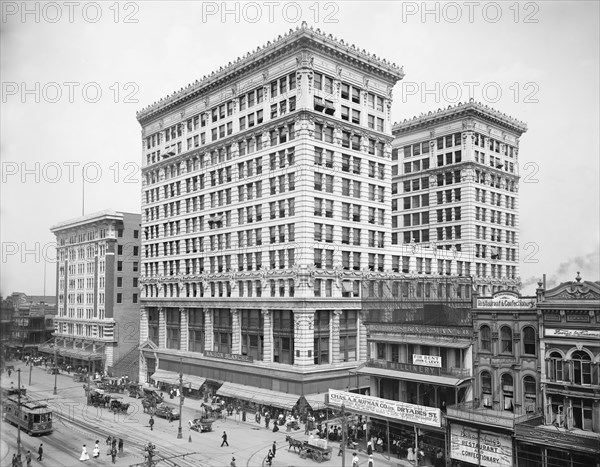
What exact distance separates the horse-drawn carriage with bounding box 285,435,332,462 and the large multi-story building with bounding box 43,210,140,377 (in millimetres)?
49261

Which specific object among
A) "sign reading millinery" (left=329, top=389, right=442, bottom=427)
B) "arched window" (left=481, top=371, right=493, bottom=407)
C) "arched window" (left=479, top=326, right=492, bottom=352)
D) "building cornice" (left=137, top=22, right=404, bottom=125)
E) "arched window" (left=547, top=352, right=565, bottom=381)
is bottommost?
"sign reading millinery" (left=329, top=389, right=442, bottom=427)

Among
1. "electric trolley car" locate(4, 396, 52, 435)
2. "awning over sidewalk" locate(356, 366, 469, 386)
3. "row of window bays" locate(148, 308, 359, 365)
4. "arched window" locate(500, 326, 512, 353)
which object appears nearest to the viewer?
"arched window" locate(500, 326, 512, 353)

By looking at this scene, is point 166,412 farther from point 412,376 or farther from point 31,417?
point 412,376

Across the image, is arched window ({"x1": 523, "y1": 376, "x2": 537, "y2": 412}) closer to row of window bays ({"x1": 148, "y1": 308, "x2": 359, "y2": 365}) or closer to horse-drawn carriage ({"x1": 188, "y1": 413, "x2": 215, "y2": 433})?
row of window bays ({"x1": 148, "y1": 308, "x2": 359, "y2": 365})

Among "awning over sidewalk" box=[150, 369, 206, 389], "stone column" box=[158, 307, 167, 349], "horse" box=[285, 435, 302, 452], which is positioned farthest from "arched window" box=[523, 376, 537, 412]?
"stone column" box=[158, 307, 167, 349]

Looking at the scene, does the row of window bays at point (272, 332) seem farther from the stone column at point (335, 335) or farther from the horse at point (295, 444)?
the horse at point (295, 444)

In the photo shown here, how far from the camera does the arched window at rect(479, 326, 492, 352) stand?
40.7 metres

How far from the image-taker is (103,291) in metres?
92.1

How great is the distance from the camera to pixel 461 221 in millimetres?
79375

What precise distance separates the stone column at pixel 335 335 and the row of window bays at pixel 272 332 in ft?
0.40

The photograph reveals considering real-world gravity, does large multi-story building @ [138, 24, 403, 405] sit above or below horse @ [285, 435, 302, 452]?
above

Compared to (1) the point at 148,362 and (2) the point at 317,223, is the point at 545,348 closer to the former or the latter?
(2) the point at 317,223

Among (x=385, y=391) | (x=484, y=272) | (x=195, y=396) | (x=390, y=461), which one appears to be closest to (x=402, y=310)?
(x=385, y=391)

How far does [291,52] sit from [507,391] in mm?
38032
